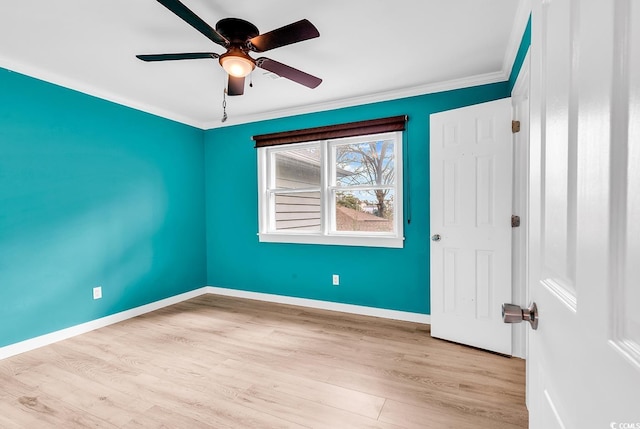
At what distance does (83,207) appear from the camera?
305 cm

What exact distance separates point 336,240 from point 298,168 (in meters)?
1.10

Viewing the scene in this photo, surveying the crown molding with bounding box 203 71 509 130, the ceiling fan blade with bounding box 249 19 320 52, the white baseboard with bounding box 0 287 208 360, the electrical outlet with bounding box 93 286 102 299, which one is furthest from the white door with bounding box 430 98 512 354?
the electrical outlet with bounding box 93 286 102 299

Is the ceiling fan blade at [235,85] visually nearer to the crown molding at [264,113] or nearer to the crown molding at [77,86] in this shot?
the crown molding at [264,113]

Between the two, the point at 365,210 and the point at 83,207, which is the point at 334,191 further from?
the point at 83,207

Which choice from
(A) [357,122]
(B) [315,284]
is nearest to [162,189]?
(B) [315,284]

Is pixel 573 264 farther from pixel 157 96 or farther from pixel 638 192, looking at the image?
pixel 157 96

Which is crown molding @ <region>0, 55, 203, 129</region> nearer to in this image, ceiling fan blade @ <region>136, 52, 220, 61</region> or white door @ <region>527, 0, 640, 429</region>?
ceiling fan blade @ <region>136, 52, 220, 61</region>

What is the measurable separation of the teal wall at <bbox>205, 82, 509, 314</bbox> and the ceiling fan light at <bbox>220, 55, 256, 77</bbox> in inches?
68.7

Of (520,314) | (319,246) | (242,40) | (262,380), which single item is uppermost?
(242,40)

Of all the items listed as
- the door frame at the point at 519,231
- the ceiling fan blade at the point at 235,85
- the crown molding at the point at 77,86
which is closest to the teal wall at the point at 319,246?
the door frame at the point at 519,231

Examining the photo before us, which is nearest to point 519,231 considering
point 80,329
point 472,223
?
point 472,223

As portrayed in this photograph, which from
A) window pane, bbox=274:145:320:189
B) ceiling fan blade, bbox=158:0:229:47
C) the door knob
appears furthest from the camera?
window pane, bbox=274:145:320:189

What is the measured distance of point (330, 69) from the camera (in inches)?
108

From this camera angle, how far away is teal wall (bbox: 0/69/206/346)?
2.59 metres
